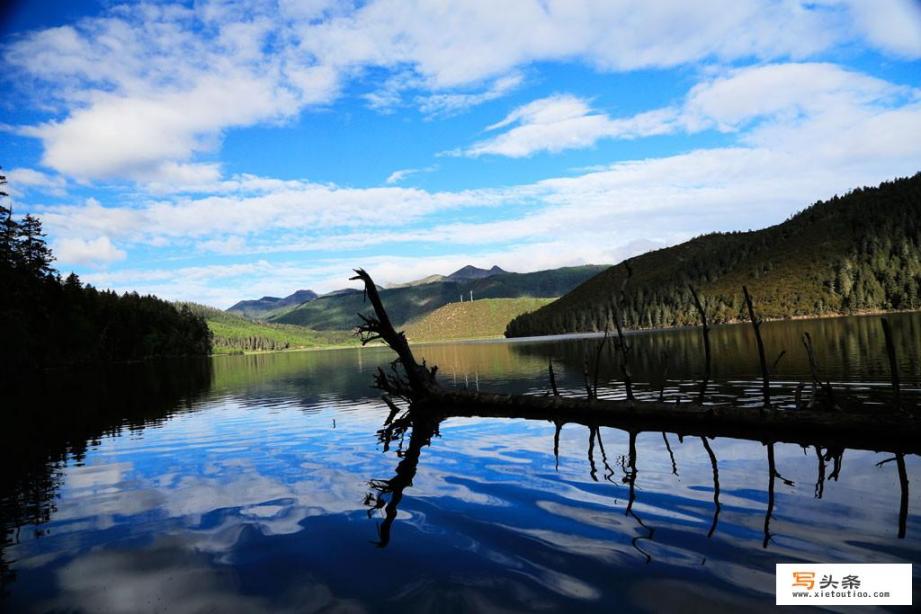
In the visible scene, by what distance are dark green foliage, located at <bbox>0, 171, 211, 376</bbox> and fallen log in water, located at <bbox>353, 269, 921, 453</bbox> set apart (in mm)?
73757

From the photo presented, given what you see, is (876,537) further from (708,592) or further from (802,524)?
(708,592)

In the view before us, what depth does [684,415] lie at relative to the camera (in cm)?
1855

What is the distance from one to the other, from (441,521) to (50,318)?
117864mm

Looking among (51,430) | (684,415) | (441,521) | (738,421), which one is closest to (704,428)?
(684,415)

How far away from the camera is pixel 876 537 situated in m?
9.40

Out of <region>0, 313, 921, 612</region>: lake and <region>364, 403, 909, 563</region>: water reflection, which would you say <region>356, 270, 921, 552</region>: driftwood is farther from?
<region>0, 313, 921, 612</region>: lake

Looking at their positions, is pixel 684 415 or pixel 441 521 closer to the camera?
pixel 441 521

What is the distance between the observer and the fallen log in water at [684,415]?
587 inches

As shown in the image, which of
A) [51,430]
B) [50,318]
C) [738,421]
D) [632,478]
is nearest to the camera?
[632,478]

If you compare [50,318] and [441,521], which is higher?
[50,318]

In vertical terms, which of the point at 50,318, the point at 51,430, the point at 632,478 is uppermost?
the point at 50,318

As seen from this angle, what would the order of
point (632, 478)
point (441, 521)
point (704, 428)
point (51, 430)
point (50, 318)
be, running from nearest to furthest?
point (441, 521)
point (632, 478)
point (704, 428)
point (51, 430)
point (50, 318)

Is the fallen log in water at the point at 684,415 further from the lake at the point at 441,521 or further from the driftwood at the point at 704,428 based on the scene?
the lake at the point at 441,521

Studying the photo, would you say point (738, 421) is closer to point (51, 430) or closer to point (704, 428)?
point (704, 428)
